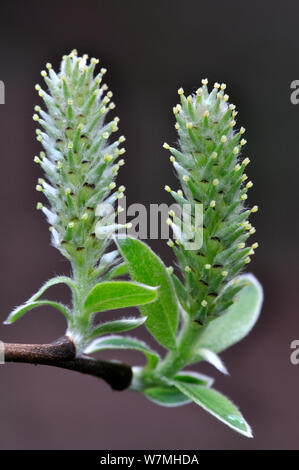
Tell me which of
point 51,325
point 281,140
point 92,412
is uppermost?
point 281,140

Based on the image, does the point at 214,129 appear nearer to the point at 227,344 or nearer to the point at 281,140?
the point at 227,344

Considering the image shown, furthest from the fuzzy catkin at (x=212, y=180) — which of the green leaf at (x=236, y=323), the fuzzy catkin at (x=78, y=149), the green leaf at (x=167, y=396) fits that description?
the green leaf at (x=167, y=396)

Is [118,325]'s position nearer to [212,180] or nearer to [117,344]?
[117,344]

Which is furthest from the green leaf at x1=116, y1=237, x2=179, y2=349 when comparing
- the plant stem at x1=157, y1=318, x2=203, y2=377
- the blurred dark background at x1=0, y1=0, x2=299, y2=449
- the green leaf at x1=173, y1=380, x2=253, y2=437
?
the blurred dark background at x1=0, y1=0, x2=299, y2=449

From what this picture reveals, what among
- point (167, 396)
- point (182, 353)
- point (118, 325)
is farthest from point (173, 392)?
point (118, 325)

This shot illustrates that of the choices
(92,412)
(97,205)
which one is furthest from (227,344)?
(92,412)

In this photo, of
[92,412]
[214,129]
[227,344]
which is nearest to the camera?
[214,129]

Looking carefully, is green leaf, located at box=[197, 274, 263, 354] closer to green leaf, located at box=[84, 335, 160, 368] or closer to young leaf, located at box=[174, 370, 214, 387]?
young leaf, located at box=[174, 370, 214, 387]

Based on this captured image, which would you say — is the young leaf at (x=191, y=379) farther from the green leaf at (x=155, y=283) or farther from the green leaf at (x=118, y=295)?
the green leaf at (x=118, y=295)
